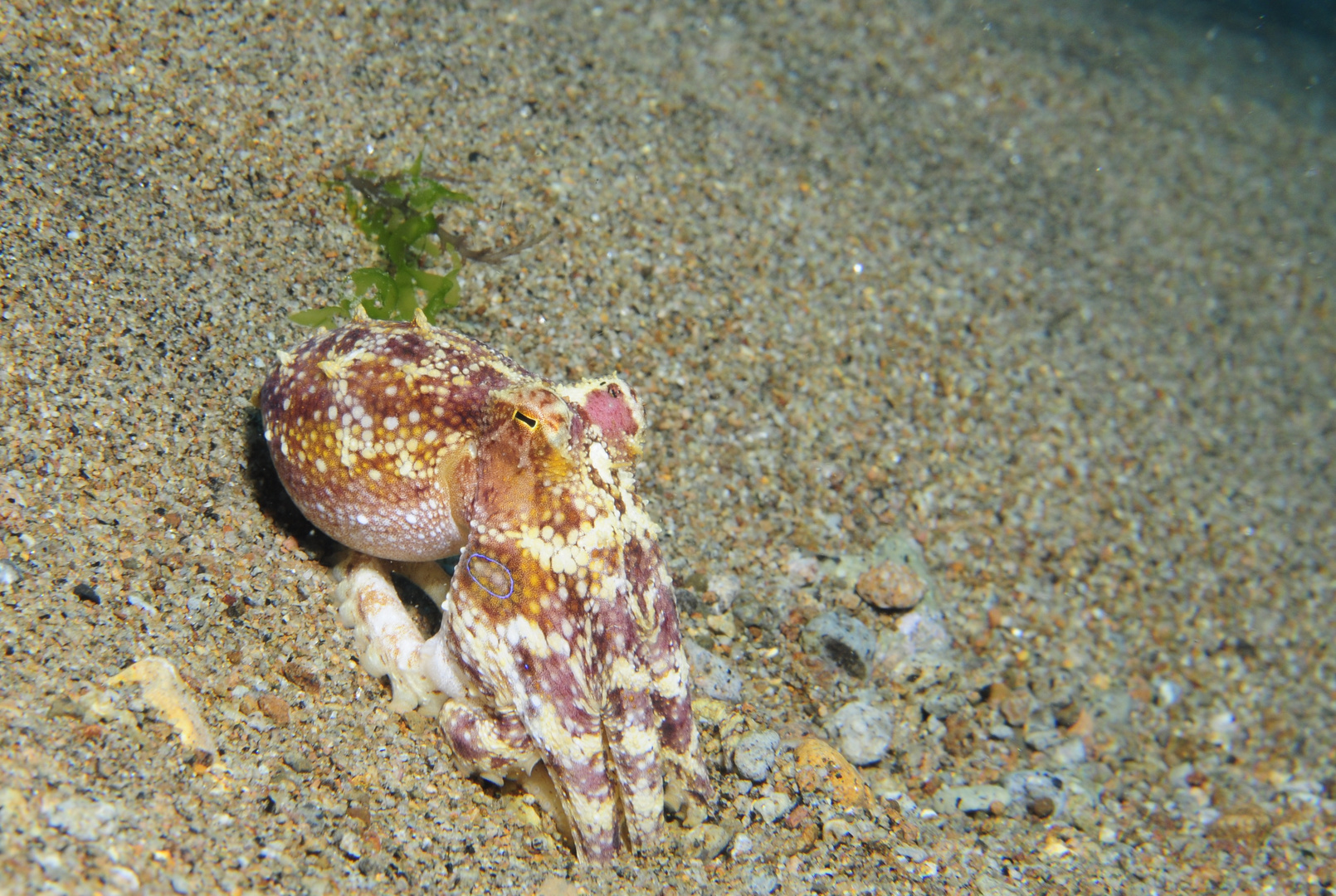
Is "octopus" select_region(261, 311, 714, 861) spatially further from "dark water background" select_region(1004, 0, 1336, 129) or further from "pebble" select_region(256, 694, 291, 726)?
"dark water background" select_region(1004, 0, 1336, 129)

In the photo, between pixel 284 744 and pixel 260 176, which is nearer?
pixel 284 744

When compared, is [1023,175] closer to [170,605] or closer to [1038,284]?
[1038,284]

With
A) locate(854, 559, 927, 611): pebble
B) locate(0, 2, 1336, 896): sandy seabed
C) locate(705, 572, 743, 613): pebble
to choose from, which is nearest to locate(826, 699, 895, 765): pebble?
locate(0, 2, 1336, 896): sandy seabed

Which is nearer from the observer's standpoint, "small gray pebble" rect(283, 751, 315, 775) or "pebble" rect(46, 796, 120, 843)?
"pebble" rect(46, 796, 120, 843)

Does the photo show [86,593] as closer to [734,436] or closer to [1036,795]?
[734,436]

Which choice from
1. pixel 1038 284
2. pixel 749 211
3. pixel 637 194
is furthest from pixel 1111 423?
pixel 637 194

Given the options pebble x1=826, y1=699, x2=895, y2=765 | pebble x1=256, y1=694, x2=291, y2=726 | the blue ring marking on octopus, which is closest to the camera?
the blue ring marking on octopus
